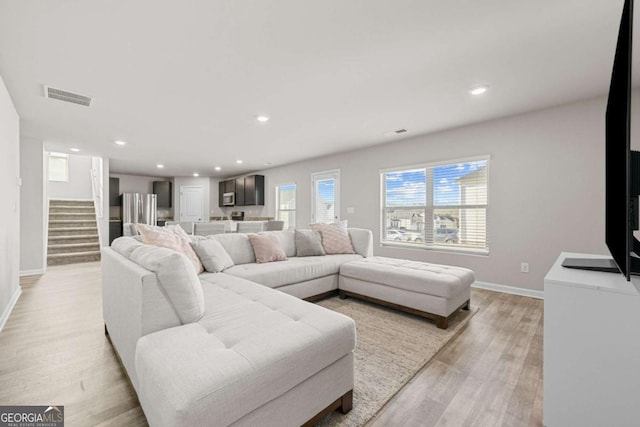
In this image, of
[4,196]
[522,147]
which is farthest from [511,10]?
[4,196]

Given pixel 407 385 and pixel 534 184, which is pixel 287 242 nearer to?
pixel 407 385

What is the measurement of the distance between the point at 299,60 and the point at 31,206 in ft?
17.1

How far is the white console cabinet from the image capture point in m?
1.11

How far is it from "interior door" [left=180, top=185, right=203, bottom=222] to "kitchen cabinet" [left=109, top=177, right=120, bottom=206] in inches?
68.0

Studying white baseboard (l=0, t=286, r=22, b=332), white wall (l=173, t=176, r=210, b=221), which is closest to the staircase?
white wall (l=173, t=176, r=210, b=221)

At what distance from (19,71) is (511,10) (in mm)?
3953

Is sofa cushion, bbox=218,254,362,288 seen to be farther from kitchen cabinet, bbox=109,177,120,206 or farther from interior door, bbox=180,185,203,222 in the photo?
kitchen cabinet, bbox=109,177,120,206

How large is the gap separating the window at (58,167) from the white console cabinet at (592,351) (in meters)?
10.8

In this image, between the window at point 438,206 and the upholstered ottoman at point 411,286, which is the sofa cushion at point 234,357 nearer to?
the upholstered ottoman at point 411,286

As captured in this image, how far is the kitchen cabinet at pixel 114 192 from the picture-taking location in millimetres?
8117

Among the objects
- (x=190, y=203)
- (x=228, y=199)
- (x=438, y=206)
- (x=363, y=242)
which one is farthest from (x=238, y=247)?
(x=190, y=203)

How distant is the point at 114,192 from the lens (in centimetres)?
817

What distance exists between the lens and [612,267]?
4.61 ft

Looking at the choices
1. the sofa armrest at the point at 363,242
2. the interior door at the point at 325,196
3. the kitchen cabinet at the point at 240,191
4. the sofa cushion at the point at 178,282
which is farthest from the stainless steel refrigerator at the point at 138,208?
the sofa cushion at the point at 178,282
